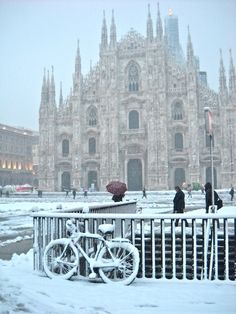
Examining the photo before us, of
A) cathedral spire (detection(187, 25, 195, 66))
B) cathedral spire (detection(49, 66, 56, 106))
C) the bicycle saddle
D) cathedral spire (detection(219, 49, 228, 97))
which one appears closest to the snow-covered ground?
the bicycle saddle

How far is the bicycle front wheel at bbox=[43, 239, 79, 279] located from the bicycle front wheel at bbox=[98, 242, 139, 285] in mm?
486

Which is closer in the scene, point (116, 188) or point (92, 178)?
point (116, 188)

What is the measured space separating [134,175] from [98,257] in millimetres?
46432

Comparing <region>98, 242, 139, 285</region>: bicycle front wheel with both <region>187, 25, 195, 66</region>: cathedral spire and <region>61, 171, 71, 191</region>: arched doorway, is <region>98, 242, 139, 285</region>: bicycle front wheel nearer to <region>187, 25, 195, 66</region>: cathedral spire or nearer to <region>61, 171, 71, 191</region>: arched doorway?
<region>187, 25, 195, 66</region>: cathedral spire

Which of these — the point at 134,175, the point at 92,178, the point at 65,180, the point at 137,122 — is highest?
the point at 137,122

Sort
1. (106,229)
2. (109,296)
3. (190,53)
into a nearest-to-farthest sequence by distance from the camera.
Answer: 1. (109,296)
2. (106,229)
3. (190,53)

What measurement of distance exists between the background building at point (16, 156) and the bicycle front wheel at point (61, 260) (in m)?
69.9

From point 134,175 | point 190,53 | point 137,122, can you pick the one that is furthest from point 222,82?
point 134,175

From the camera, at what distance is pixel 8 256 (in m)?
8.62

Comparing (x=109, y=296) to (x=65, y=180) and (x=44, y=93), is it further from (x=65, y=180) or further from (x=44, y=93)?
(x=44, y=93)

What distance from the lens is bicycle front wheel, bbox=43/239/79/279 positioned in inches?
249

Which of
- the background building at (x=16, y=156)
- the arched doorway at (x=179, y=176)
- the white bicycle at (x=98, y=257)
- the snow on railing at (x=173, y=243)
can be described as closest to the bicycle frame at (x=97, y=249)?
the white bicycle at (x=98, y=257)

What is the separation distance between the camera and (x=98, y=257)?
6.18 metres

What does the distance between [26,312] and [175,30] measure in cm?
11944
